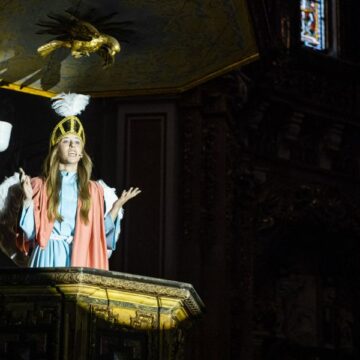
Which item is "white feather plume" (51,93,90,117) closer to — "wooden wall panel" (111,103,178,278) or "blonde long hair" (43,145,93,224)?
"blonde long hair" (43,145,93,224)

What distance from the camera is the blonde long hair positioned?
258 inches

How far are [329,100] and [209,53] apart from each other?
418 centimetres

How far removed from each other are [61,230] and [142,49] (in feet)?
5.29

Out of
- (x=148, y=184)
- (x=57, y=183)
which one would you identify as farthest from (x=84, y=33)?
(x=148, y=184)

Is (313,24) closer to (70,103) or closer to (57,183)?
(70,103)

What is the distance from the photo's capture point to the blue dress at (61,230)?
6478 millimetres

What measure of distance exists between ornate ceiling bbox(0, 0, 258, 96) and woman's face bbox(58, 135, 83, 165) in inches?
36.6

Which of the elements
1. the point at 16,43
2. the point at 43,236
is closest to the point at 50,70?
the point at 16,43

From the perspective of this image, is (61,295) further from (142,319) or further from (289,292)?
(289,292)

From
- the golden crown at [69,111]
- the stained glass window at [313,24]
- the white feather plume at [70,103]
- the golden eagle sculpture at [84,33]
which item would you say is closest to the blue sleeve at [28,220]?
the golden crown at [69,111]

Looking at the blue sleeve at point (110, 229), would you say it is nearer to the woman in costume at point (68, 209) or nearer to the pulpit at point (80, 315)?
the woman in costume at point (68, 209)

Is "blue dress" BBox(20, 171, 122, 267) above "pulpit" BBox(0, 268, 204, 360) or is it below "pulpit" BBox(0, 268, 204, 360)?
above

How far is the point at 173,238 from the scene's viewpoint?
930cm

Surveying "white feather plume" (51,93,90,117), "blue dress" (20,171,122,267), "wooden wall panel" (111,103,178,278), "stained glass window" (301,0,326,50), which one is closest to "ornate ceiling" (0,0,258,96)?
"white feather plume" (51,93,90,117)
